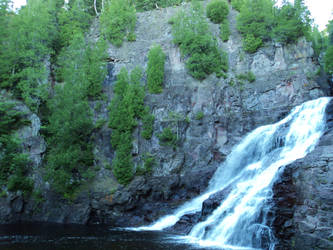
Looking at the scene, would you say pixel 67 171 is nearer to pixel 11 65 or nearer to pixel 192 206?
pixel 192 206

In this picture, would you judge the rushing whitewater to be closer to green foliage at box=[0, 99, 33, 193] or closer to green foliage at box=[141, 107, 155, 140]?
green foliage at box=[141, 107, 155, 140]

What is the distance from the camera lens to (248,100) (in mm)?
26109

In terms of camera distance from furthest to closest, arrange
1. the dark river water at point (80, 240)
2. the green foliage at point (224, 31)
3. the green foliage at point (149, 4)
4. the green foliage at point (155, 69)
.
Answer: the green foliage at point (149, 4) < the green foliage at point (224, 31) < the green foliage at point (155, 69) < the dark river water at point (80, 240)

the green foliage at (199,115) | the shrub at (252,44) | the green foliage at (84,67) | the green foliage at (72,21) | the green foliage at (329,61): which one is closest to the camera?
the green foliage at (199,115)

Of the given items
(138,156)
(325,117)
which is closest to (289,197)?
(325,117)

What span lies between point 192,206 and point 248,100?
36.3ft

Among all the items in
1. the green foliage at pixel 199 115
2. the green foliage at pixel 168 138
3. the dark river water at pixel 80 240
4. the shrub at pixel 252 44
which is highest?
the shrub at pixel 252 44

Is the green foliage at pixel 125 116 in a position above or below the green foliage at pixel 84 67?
below

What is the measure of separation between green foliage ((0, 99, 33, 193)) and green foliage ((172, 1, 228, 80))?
15317 millimetres

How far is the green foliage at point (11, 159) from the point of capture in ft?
71.4

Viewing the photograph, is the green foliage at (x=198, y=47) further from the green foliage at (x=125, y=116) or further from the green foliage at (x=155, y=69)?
the green foliage at (x=125, y=116)

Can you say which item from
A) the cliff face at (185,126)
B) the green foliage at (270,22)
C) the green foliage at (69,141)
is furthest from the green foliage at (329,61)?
the green foliage at (69,141)

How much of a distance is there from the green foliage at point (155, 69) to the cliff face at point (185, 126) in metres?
0.74

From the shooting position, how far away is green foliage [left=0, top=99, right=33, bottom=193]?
857 inches
